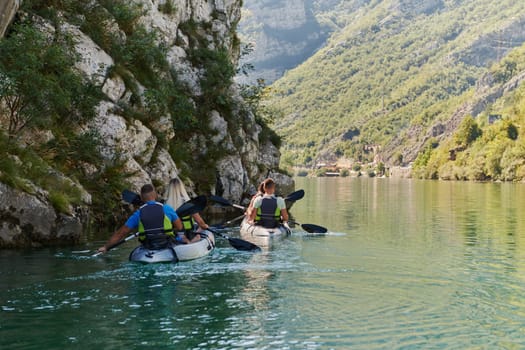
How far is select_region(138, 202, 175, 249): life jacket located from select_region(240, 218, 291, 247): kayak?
17.5 feet

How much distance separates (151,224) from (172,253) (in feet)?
2.95

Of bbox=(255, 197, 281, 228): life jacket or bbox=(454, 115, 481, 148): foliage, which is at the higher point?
bbox=(454, 115, 481, 148): foliage

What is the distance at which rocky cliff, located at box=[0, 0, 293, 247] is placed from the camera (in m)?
19.1

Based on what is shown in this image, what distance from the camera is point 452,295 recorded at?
38.5 ft

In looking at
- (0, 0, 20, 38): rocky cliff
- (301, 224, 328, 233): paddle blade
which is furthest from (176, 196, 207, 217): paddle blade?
(0, 0, 20, 38): rocky cliff

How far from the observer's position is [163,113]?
27.9 m

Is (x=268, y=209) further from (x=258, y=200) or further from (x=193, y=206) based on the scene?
(x=193, y=206)

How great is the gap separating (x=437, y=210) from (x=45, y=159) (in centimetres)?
2232

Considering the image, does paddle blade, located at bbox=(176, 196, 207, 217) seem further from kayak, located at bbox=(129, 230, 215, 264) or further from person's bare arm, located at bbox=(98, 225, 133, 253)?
person's bare arm, located at bbox=(98, 225, 133, 253)

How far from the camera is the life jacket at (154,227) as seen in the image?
1422 centimetres

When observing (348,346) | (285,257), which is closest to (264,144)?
(285,257)

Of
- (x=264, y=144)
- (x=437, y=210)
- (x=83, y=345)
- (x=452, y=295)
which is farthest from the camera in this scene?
(x=264, y=144)

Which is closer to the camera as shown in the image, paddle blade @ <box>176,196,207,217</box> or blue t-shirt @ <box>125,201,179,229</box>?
blue t-shirt @ <box>125,201,179,229</box>

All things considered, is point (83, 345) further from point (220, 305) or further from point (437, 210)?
point (437, 210)
